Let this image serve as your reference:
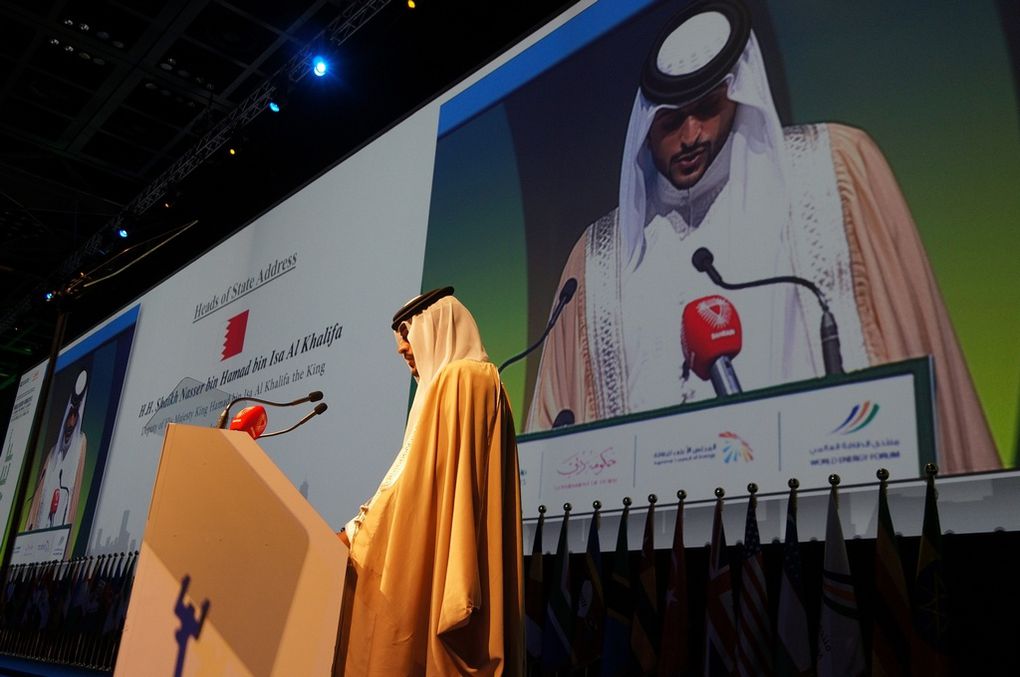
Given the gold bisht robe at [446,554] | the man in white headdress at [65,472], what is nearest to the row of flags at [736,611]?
the gold bisht robe at [446,554]

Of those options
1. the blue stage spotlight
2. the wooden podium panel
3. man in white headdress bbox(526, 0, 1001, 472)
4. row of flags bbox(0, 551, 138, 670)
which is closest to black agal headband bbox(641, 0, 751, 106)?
man in white headdress bbox(526, 0, 1001, 472)

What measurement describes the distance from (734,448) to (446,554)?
1298 millimetres

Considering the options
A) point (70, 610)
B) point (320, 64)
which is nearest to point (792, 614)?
point (320, 64)

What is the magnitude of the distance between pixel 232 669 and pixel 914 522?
1.75 meters

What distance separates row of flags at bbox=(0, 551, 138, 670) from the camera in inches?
235

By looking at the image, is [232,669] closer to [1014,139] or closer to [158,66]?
[1014,139]

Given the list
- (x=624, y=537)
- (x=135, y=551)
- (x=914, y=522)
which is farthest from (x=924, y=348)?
(x=135, y=551)

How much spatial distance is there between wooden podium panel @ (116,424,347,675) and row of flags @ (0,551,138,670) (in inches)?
176

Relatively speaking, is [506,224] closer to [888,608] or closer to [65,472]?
[888,608]

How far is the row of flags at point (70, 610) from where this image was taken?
5.97 m

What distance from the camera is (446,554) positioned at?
72.1 inches

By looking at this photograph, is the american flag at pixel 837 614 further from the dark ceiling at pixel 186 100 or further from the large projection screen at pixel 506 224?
the dark ceiling at pixel 186 100

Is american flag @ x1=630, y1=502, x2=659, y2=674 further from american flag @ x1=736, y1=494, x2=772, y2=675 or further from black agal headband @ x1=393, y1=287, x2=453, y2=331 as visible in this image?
black agal headband @ x1=393, y1=287, x2=453, y2=331

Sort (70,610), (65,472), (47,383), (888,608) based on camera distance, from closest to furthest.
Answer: (888,608), (47,383), (70,610), (65,472)
